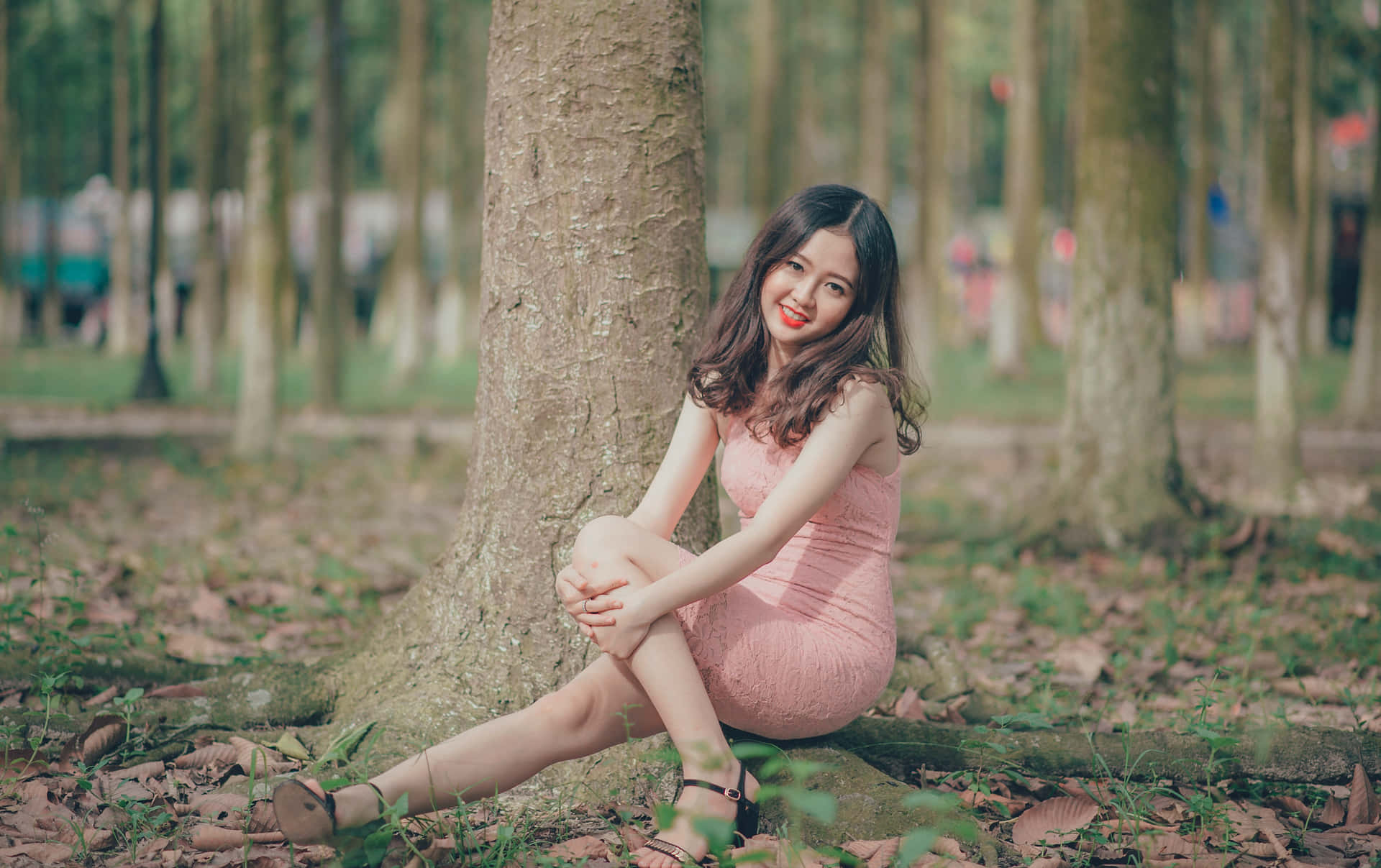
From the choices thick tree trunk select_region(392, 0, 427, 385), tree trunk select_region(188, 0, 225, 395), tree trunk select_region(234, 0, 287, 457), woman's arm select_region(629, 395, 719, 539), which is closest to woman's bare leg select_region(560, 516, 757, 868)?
woman's arm select_region(629, 395, 719, 539)

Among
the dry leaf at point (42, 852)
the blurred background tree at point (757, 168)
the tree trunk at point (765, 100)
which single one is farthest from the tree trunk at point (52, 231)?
the dry leaf at point (42, 852)

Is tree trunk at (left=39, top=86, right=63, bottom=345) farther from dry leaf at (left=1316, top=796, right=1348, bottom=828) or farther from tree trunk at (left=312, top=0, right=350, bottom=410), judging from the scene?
dry leaf at (left=1316, top=796, right=1348, bottom=828)

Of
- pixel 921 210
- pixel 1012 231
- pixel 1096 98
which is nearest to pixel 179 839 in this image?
pixel 1096 98

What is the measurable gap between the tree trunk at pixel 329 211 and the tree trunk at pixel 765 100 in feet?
19.1

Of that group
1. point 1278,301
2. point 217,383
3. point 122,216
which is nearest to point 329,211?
point 217,383

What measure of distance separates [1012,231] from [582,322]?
1559 cm

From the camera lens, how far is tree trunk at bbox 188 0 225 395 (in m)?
13.3

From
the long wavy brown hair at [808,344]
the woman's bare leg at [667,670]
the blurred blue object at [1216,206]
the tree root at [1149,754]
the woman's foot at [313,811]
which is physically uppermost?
the blurred blue object at [1216,206]

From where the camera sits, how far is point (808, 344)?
2820mm

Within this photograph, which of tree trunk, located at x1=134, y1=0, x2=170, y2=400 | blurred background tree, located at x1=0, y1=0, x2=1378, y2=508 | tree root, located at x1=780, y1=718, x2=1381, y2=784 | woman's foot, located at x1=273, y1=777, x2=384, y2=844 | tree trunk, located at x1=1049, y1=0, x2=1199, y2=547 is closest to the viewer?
woman's foot, located at x1=273, y1=777, x2=384, y2=844

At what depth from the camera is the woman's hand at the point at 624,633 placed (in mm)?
2480

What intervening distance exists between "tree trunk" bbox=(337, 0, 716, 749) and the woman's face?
1.48 feet

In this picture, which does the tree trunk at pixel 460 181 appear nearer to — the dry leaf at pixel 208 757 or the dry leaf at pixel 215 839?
the dry leaf at pixel 208 757

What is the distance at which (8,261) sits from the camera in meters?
25.1
